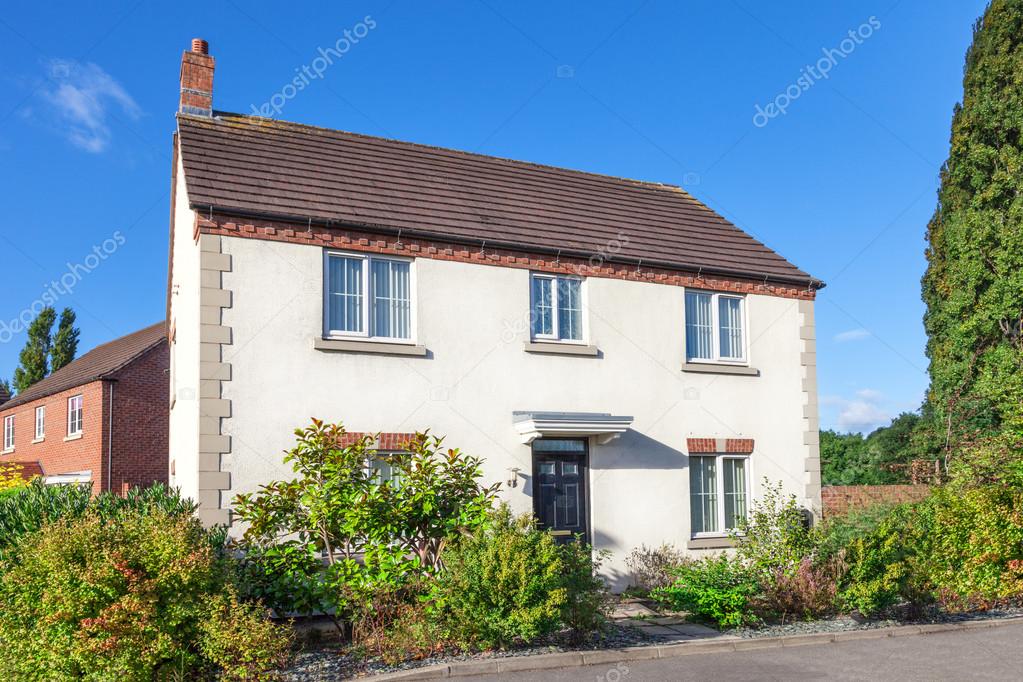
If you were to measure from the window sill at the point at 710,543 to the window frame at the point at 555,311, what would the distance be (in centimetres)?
404

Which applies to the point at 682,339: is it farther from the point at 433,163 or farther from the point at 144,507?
the point at 144,507

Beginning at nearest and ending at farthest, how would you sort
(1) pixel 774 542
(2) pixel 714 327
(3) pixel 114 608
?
(3) pixel 114 608, (1) pixel 774 542, (2) pixel 714 327

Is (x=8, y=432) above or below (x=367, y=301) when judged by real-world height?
below

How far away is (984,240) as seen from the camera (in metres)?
22.4

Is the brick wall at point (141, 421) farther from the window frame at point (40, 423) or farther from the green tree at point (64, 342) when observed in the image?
the green tree at point (64, 342)

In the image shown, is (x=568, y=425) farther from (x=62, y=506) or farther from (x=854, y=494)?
(x=854, y=494)

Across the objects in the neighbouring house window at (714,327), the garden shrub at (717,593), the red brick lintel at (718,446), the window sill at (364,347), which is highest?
the neighbouring house window at (714,327)

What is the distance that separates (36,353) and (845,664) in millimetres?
42211

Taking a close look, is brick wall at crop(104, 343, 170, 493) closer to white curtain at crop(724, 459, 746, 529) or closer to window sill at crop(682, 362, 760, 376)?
window sill at crop(682, 362, 760, 376)

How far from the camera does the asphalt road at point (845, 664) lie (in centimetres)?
951

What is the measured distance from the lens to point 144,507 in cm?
1067

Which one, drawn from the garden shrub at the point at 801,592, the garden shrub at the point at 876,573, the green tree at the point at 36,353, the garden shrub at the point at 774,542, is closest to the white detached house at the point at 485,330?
the garden shrub at the point at 774,542

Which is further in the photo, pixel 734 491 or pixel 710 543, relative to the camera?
pixel 734 491

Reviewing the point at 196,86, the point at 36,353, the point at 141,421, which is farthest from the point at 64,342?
the point at 196,86
